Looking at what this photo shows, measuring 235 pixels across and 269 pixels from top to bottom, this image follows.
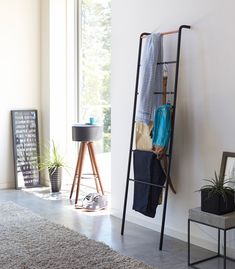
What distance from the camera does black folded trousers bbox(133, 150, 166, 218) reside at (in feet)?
13.1

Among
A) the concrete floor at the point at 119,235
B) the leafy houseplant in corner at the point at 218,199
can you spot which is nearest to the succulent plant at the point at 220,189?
the leafy houseplant in corner at the point at 218,199

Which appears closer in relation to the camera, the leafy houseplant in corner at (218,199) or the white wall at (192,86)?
the leafy houseplant in corner at (218,199)

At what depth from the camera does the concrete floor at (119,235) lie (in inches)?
141

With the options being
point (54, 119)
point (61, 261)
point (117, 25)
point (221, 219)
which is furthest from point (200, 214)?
point (54, 119)

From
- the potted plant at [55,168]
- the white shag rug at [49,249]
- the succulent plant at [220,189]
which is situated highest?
the succulent plant at [220,189]

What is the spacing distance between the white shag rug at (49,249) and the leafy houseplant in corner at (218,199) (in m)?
0.61

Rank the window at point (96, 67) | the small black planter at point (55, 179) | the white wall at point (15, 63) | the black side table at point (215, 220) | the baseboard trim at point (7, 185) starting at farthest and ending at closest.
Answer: the baseboard trim at point (7, 185), the white wall at point (15, 63), the small black planter at point (55, 179), the window at point (96, 67), the black side table at point (215, 220)

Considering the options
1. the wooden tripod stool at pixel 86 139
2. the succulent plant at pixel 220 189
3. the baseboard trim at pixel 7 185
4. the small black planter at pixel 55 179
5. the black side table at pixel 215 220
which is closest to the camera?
the black side table at pixel 215 220

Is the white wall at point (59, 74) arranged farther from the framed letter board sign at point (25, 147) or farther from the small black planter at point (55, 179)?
the small black planter at point (55, 179)

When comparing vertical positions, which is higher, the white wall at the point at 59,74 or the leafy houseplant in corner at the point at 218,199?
the white wall at the point at 59,74

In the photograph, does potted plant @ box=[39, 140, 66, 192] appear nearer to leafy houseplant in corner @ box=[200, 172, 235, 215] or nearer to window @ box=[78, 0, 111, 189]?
window @ box=[78, 0, 111, 189]

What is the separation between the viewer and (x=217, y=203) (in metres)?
3.31

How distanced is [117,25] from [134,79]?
626mm

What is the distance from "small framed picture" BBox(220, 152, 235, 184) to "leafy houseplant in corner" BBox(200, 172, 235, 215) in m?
0.15
